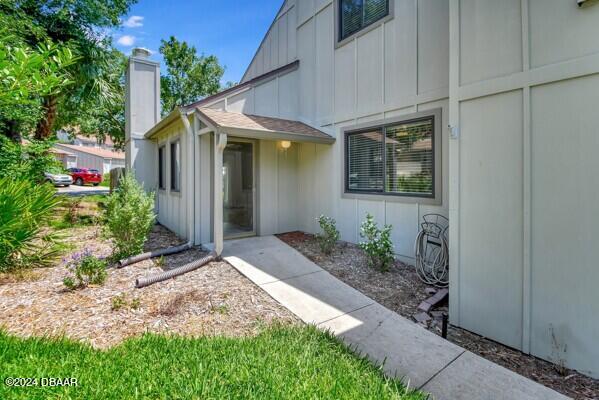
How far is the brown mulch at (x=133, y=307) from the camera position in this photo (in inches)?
131

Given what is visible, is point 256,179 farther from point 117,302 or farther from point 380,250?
point 117,302

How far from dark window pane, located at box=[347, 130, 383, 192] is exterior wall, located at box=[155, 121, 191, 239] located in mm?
3743

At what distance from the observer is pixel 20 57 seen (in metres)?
2.06

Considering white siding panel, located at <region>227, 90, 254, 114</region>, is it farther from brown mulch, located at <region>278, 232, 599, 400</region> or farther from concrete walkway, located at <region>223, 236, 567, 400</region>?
concrete walkway, located at <region>223, 236, 567, 400</region>

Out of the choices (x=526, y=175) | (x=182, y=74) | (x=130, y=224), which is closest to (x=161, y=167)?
(x=130, y=224)

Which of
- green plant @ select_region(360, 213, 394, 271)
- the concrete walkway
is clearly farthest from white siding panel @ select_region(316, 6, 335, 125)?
the concrete walkway

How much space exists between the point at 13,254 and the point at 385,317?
5949 mm

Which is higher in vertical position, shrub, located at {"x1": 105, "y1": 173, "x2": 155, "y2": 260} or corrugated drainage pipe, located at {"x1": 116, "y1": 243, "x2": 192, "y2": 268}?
shrub, located at {"x1": 105, "y1": 173, "x2": 155, "y2": 260}

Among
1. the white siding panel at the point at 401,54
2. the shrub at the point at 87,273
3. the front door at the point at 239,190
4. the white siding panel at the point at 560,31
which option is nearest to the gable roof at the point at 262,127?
the front door at the point at 239,190

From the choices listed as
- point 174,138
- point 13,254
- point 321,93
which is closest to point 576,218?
point 321,93

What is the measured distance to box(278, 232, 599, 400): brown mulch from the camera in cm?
283

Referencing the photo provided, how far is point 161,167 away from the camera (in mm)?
9750

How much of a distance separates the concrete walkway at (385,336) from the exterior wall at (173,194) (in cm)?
248

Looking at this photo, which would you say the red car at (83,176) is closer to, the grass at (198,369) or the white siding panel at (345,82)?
the white siding panel at (345,82)
